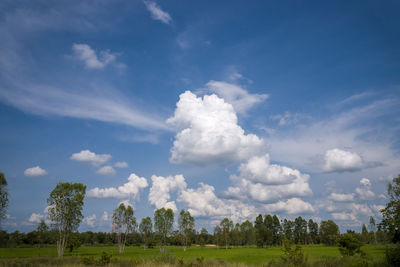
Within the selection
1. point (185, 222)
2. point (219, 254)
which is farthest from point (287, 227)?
point (219, 254)

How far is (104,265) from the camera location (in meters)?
17.4

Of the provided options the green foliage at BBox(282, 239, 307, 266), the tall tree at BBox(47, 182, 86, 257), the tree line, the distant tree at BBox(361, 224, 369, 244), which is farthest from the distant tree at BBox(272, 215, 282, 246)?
A: the green foliage at BBox(282, 239, 307, 266)

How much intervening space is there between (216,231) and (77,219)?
8243cm

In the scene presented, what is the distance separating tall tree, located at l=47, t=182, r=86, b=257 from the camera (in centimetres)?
4791

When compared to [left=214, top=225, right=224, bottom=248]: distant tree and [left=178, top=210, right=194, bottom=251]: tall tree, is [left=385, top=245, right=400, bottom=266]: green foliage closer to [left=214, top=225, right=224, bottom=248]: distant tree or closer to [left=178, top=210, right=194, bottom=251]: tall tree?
[left=178, top=210, right=194, bottom=251]: tall tree

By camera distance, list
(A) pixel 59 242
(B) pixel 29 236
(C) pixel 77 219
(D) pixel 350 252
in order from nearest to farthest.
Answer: (D) pixel 350 252 < (A) pixel 59 242 < (C) pixel 77 219 < (B) pixel 29 236

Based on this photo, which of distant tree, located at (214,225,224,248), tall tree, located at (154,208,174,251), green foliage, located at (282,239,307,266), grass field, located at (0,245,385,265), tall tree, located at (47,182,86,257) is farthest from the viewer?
distant tree, located at (214,225,224,248)

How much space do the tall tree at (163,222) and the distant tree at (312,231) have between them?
276 feet

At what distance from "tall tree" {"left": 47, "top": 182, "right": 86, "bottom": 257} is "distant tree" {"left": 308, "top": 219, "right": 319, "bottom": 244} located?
12309 centimetres

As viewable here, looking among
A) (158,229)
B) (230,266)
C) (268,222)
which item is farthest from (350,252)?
(268,222)

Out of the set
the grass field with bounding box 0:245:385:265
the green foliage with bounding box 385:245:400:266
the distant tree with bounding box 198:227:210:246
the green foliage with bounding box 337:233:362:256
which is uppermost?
the green foliage with bounding box 385:245:400:266

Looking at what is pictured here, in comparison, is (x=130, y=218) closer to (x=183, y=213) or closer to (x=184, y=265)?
(x=183, y=213)

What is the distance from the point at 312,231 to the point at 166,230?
87.2 m

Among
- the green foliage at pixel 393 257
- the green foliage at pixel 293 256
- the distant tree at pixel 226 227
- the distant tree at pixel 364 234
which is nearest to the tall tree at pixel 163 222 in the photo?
the distant tree at pixel 226 227
